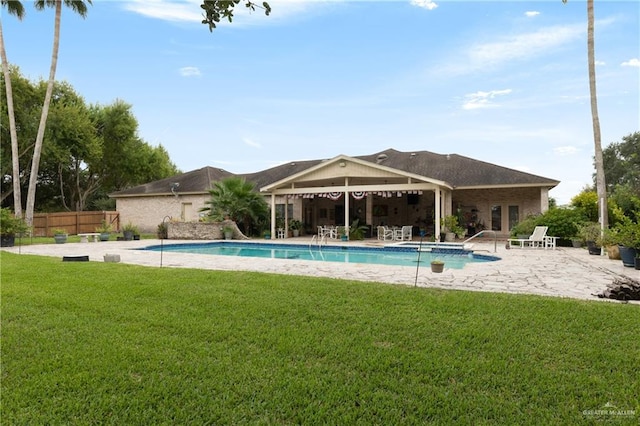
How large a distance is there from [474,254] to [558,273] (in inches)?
206

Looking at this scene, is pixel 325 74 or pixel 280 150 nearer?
pixel 325 74

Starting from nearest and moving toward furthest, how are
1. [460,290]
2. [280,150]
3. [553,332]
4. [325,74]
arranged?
[553,332]
[460,290]
[325,74]
[280,150]

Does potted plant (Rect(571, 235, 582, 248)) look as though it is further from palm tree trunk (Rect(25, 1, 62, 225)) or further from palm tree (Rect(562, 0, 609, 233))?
palm tree trunk (Rect(25, 1, 62, 225))

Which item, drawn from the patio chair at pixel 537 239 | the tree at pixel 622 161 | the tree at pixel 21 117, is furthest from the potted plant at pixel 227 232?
the tree at pixel 622 161

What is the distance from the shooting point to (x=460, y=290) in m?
6.28

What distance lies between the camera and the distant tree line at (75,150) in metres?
25.9

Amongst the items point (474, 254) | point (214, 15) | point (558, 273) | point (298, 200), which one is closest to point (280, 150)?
point (298, 200)

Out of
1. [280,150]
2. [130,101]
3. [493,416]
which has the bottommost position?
[493,416]

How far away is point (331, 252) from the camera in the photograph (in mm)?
16078

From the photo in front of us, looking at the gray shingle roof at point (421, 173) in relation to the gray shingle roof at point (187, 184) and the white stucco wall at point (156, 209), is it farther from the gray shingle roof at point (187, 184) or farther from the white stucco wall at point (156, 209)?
the white stucco wall at point (156, 209)

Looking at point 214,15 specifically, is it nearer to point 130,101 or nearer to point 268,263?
point 268,263

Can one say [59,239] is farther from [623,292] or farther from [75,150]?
[623,292]

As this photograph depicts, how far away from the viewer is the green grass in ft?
9.59

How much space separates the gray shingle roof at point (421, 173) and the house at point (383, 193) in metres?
0.04
